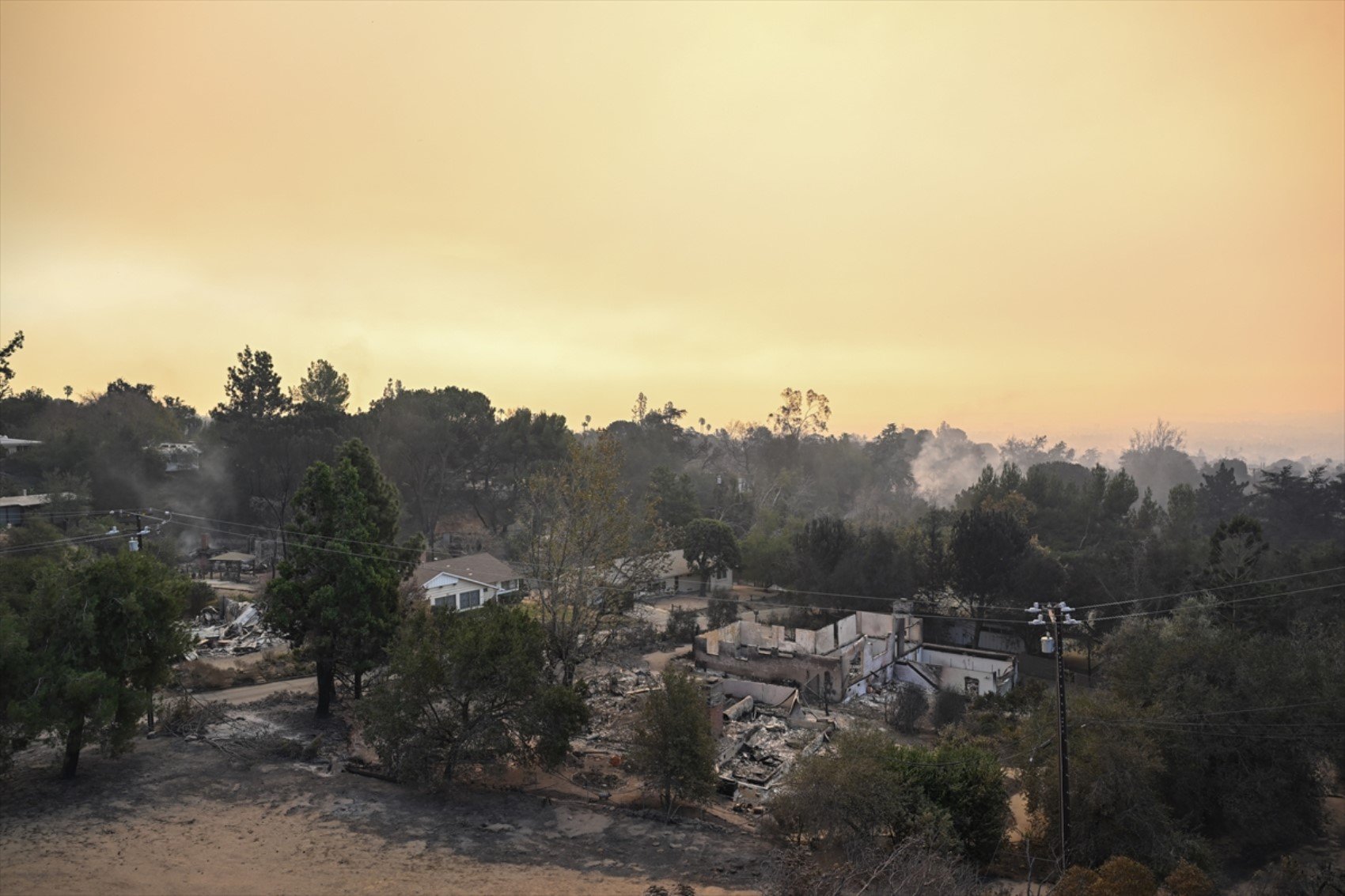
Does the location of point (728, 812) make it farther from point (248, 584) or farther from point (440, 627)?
point (248, 584)

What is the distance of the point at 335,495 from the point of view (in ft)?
72.5

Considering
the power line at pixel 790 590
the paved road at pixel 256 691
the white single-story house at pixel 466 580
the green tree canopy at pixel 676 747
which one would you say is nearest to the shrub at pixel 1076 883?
the green tree canopy at pixel 676 747

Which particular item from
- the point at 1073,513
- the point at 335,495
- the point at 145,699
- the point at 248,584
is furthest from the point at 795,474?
the point at 145,699

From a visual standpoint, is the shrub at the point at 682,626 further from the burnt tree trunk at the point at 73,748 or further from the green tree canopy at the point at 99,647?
the burnt tree trunk at the point at 73,748

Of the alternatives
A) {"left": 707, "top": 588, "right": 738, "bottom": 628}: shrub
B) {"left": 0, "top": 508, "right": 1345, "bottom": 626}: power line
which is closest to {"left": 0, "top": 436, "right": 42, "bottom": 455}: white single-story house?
{"left": 0, "top": 508, "right": 1345, "bottom": 626}: power line

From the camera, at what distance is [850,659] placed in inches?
1172

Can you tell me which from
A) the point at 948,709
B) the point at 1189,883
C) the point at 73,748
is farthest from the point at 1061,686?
the point at 73,748

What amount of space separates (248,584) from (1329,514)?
206ft

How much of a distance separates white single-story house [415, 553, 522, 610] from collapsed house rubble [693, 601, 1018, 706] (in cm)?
1085

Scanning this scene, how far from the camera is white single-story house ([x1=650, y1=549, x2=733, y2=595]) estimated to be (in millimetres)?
45906

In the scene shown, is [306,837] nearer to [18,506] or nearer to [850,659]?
[850,659]

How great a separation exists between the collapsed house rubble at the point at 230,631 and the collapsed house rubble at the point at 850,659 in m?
17.1

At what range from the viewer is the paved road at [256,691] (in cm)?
2359

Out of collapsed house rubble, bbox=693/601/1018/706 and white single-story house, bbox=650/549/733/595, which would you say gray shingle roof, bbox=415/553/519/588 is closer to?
white single-story house, bbox=650/549/733/595
